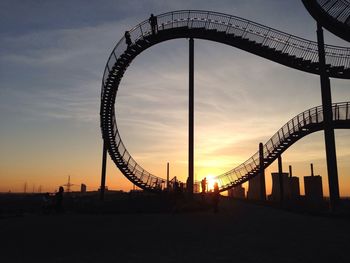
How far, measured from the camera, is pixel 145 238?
10.8 m

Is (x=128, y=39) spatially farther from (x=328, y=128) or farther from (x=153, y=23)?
(x=328, y=128)

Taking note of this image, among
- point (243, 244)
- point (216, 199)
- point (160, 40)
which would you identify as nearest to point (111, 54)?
point (160, 40)

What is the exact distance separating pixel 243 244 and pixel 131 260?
369 centimetres

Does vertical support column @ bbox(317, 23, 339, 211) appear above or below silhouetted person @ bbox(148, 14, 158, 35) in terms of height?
below

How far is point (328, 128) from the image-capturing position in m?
23.2

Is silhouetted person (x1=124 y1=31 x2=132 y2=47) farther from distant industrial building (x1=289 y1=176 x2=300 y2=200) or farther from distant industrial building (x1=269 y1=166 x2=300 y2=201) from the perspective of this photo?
distant industrial building (x1=289 y1=176 x2=300 y2=200)

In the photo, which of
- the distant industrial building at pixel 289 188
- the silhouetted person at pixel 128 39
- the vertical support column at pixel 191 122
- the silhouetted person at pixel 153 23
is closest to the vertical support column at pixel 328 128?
the distant industrial building at pixel 289 188

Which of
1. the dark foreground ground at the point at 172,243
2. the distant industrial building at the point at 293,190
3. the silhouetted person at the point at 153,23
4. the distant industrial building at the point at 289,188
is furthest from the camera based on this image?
the distant industrial building at the point at 293,190

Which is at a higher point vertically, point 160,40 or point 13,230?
point 160,40

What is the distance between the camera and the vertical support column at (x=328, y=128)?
892 inches

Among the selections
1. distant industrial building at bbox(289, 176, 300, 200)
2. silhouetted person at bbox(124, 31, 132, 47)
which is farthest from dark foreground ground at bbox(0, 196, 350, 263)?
distant industrial building at bbox(289, 176, 300, 200)

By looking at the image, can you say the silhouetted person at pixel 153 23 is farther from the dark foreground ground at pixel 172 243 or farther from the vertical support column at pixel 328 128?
the dark foreground ground at pixel 172 243

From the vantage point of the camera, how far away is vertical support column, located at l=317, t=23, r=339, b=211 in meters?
22.7

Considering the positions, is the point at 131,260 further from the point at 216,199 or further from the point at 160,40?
the point at 160,40
